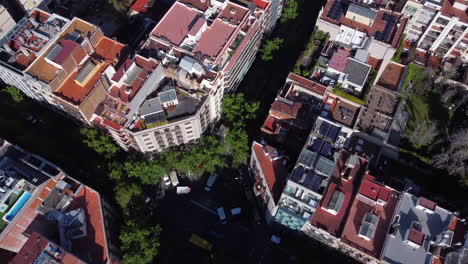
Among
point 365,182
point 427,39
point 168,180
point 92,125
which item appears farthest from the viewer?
point 427,39

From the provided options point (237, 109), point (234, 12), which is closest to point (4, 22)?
point (234, 12)

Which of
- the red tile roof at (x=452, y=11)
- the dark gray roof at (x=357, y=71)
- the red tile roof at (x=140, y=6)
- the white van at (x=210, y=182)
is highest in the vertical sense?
the red tile roof at (x=452, y=11)

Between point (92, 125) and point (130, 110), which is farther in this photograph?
point (92, 125)

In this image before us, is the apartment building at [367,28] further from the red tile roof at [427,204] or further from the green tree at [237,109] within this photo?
the red tile roof at [427,204]

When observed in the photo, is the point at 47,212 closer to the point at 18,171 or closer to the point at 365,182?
the point at 18,171

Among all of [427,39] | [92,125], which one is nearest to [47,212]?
[92,125]

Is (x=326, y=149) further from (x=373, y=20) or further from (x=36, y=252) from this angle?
(x=36, y=252)

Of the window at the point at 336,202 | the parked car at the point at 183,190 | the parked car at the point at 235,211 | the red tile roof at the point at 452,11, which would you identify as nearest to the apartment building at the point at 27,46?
the parked car at the point at 183,190
